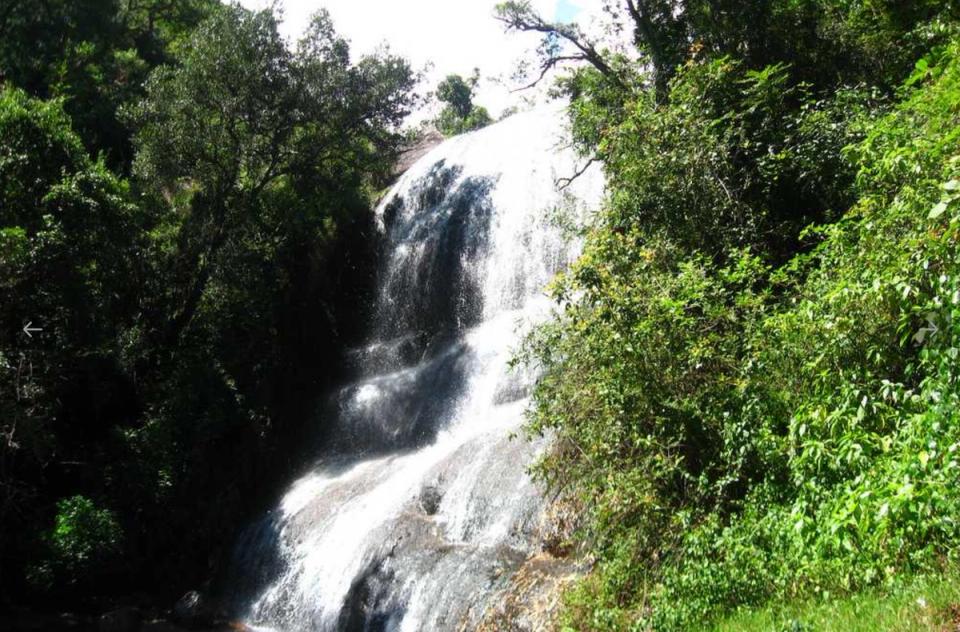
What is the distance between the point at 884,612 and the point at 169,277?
1855cm

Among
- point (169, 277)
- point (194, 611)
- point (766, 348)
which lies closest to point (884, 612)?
point (766, 348)

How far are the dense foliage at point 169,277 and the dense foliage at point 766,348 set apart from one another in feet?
33.0

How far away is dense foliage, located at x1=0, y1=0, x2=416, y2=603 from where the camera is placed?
14227 millimetres

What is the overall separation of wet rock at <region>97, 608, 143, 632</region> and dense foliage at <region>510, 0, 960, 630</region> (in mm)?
8642

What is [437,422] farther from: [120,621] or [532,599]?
[532,599]

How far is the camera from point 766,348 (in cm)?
725

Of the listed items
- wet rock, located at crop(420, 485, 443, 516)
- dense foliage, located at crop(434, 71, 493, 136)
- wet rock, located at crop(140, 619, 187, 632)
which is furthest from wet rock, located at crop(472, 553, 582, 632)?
dense foliage, located at crop(434, 71, 493, 136)

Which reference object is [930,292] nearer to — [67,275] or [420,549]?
[420,549]

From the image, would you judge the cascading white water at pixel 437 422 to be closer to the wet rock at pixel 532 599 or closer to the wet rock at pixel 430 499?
the wet rock at pixel 430 499

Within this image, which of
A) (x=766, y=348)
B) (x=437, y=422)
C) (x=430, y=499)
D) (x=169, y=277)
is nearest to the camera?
(x=766, y=348)

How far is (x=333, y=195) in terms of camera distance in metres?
20.1

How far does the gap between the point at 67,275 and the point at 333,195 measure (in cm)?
742

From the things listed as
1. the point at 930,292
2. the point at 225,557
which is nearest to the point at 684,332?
the point at 930,292

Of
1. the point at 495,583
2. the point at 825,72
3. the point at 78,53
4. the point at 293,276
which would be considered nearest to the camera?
the point at 495,583
